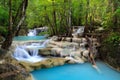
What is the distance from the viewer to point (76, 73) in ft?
A: 32.6

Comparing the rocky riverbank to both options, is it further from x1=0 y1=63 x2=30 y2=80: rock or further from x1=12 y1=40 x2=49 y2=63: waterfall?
x1=0 y1=63 x2=30 y2=80: rock

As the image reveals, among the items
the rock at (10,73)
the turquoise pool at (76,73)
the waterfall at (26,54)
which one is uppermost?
the rock at (10,73)

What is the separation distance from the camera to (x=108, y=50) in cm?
1130

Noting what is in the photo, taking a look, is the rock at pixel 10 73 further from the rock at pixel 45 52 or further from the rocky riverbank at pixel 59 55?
the rock at pixel 45 52

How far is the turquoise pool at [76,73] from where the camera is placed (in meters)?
9.16

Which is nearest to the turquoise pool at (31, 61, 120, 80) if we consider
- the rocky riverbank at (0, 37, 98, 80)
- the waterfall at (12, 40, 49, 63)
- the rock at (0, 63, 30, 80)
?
the rocky riverbank at (0, 37, 98, 80)

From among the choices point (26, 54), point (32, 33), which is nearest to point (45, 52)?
point (26, 54)

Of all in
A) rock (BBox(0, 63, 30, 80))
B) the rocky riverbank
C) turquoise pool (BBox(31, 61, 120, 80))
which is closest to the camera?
rock (BBox(0, 63, 30, 80))

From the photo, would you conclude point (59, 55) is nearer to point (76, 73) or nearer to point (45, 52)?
point (45, 52)

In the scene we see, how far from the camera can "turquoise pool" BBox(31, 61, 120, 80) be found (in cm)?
916

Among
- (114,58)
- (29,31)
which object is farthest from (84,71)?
(29,31)

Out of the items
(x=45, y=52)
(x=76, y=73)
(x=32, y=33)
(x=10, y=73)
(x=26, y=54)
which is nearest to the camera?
(x=10, y=73)

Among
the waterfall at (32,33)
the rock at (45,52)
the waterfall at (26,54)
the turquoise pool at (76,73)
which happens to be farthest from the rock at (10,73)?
the waterfall at (32,33)

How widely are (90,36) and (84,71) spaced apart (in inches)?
195
